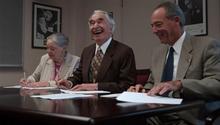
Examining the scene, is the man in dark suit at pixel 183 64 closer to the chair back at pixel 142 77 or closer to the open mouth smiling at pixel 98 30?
the open mouth smiling at pixel 98 30

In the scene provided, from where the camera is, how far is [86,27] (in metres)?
4.68

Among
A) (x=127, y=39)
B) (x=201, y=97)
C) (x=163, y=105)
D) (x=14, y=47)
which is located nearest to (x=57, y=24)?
(x=14, y=47)

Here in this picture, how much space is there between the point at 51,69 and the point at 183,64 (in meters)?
1.73

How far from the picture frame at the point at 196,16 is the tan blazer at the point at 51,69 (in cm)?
128

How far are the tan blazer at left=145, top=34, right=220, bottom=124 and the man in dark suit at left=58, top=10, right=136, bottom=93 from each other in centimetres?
39

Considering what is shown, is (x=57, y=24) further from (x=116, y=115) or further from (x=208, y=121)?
(x=116, y=115)

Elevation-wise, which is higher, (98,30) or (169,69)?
(98,30)

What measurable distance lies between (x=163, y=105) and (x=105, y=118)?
14.0 inches

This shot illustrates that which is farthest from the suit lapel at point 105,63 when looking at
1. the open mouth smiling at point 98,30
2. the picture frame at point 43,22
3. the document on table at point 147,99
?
the picture frame at point 43,22

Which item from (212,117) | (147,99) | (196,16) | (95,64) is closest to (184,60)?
(212,117)

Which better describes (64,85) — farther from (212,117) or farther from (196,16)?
(196,16)

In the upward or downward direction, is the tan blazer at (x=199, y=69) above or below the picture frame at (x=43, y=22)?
below

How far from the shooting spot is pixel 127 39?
4.12 metres

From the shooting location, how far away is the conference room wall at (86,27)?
3.89 m
